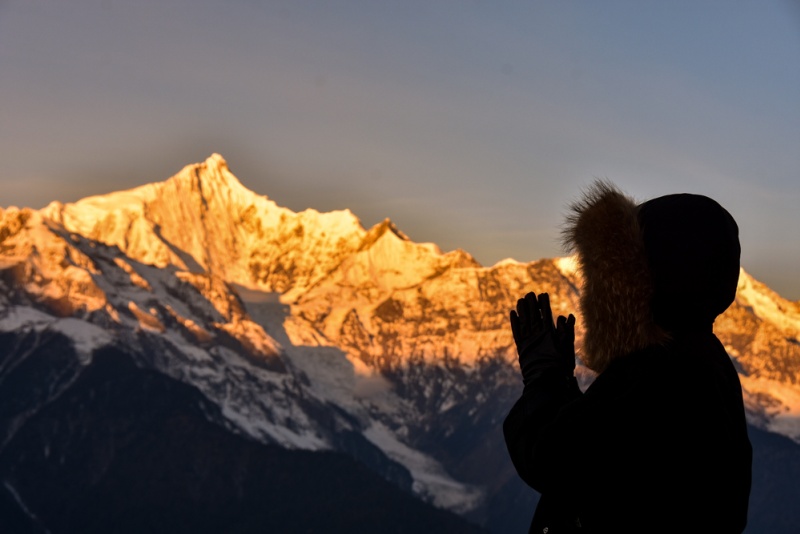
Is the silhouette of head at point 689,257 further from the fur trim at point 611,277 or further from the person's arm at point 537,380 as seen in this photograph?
the person's arm at point 537,380

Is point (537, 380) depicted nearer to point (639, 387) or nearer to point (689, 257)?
point (639, 387)

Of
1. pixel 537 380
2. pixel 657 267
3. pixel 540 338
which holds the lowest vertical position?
pixel 537 380

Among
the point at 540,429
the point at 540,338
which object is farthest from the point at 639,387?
the point at 540,338

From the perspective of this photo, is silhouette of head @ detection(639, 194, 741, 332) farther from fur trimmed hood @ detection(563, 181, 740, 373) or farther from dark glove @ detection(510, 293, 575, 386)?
dark glove @ detection(510, 293, 575, 386)

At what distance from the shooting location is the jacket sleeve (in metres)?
5.90

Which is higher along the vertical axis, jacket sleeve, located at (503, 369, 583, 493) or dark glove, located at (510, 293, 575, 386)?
dark glove, located at (510, 293, 575, 386)

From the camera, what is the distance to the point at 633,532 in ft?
19.4

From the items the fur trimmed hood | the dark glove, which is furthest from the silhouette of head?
the dark glove

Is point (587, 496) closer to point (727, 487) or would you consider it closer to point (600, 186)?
point (727, 487)

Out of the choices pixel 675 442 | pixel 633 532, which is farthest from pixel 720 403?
pixel 633 532

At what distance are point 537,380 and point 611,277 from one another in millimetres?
578

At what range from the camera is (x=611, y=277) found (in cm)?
636

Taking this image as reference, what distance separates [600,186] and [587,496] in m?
1.52

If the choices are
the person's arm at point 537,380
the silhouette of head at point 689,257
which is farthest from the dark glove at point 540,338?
the silhouette of head at point 689,257
